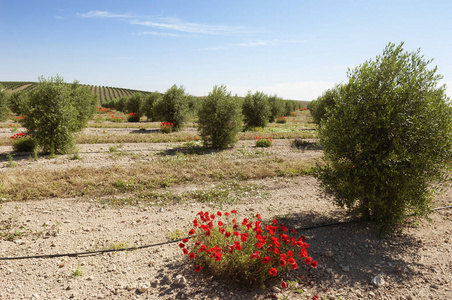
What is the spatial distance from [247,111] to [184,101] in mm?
6580

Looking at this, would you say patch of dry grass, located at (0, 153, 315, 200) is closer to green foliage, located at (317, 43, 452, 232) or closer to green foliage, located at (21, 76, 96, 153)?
green foliage, located at (21, 76, 96, 153)

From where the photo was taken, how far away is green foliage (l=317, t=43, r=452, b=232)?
474 centimetres

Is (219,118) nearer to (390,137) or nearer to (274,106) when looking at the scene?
(390,137)

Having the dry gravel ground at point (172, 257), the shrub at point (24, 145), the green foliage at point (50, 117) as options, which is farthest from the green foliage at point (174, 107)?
the dry gravel ground at point (172, 257)

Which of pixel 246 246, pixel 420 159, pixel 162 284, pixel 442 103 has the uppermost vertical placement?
pixel 442 103

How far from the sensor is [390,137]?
4.97 metres

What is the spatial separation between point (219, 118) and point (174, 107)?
9855mm

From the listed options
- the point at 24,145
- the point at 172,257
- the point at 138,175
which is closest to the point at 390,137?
the point at 172,257

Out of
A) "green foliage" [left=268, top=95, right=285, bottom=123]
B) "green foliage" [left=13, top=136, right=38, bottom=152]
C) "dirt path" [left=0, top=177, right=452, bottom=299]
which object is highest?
"green foliage" [left=268, top=95, right=285, bottom=123]

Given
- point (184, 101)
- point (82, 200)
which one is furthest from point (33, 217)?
point (184, 101)

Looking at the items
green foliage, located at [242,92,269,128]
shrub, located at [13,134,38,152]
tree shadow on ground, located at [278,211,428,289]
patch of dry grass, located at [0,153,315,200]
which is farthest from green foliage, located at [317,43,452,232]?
green foliage, located at [242,92,269,128]

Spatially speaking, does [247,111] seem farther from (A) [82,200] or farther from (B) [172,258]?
(B) [172,258]

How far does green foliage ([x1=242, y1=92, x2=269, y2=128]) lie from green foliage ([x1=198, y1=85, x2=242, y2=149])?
11449 mm

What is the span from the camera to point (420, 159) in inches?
185
